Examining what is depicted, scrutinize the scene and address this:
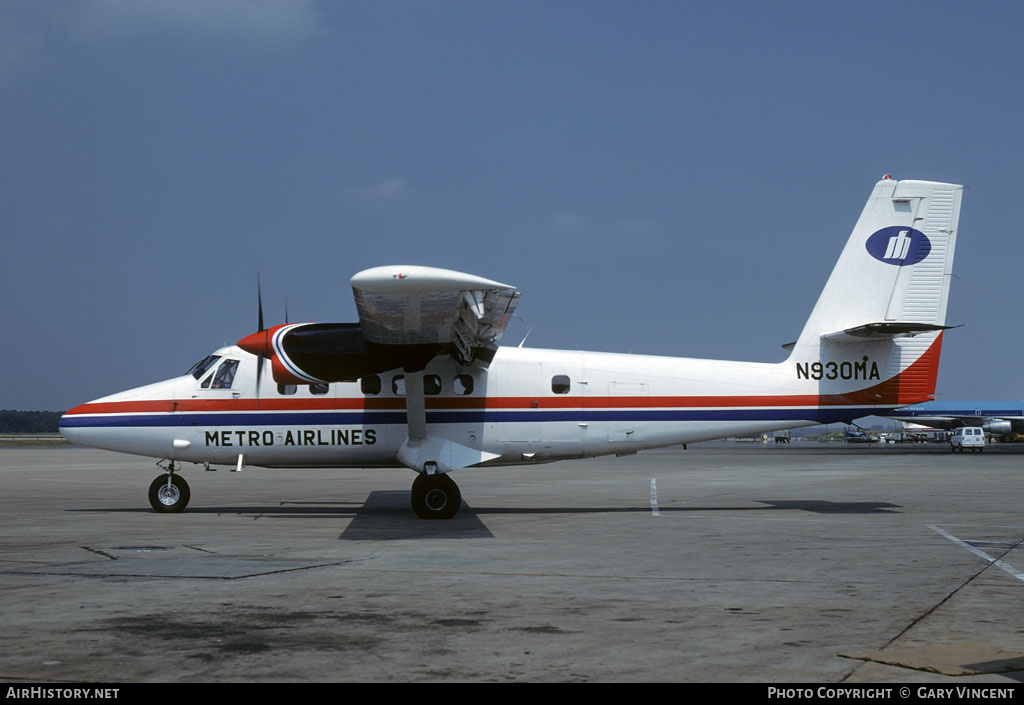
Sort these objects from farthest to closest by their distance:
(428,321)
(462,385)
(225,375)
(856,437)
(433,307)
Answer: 1. (856,437)
2. (225,375)
3. (462,385)
4. (428,321)
5. (433,307)

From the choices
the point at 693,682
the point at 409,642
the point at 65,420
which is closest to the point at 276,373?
the point at 65,420

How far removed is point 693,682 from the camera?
5.38 metres

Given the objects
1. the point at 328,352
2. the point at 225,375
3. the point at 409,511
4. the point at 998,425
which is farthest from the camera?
the point at 998,425

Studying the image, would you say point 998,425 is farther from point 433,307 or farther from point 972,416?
point 433,307

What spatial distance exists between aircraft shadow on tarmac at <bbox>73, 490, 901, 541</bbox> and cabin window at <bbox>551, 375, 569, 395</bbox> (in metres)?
2.50

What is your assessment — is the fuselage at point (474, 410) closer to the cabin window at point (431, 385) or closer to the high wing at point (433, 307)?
the cabin window at point (431, 385)

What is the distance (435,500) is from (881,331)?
8818mm

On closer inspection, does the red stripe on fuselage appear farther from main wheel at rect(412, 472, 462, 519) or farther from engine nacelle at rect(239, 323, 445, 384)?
main wheel at rect(412, 472, 462, 519)

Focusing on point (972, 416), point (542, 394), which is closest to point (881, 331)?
point (542, 394)

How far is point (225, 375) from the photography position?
17.4m

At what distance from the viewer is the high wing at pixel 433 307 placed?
11.8 m

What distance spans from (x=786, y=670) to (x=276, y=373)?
40.2ft

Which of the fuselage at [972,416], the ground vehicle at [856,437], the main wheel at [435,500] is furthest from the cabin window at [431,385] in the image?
the ground vehicle at [856,437]

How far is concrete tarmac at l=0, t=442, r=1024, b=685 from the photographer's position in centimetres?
586
